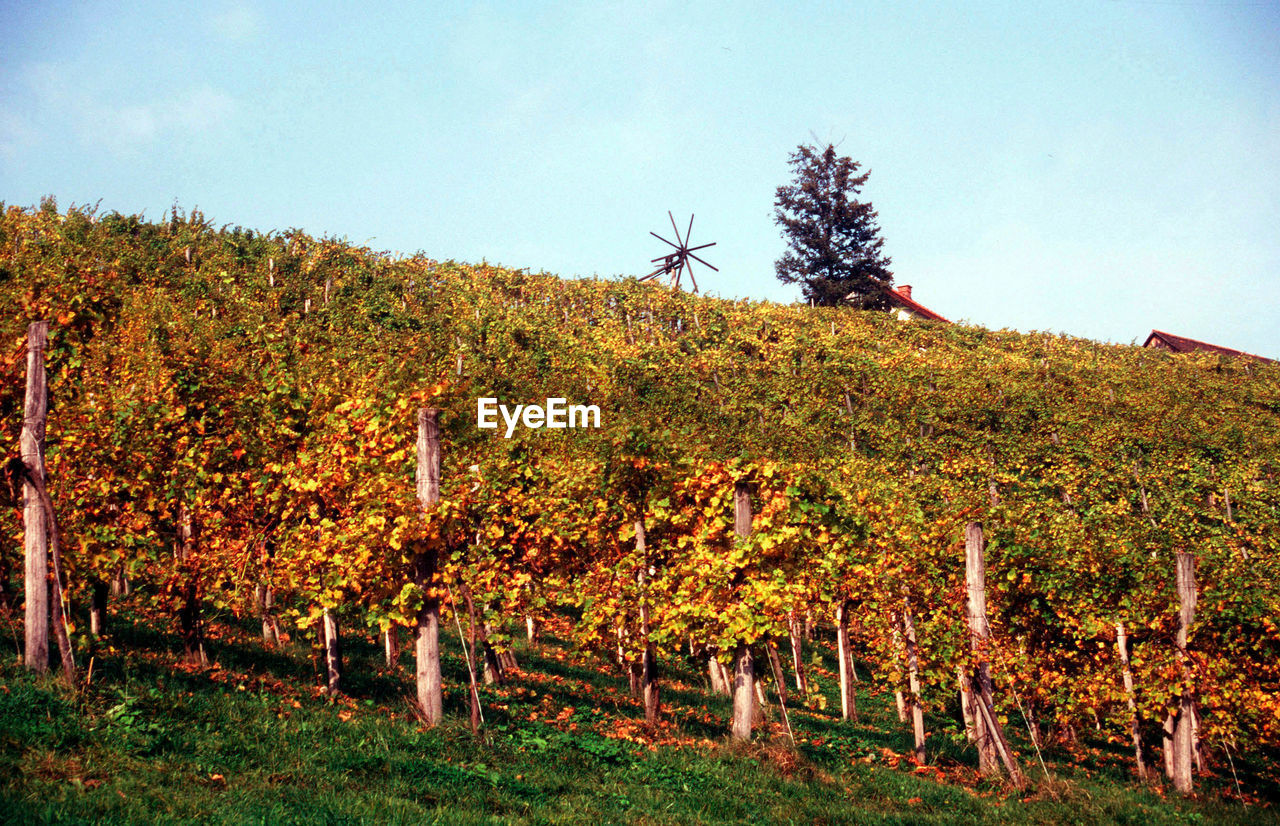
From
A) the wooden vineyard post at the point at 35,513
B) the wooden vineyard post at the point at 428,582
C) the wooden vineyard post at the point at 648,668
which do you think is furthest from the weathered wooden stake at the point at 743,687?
the wooden vineyard post at the point at 35,513

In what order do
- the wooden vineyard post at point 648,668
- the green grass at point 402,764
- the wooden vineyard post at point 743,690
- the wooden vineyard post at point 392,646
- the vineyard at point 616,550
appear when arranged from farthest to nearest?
the wooden vineyard post at point 392,646 < the wooden vineyard post at point 648,668 < the wooden vineyard post at point 743,690 < the vineyard at point 616,550 < the green grass at point 402,764

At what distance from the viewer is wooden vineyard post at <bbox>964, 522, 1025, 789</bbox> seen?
14.6m

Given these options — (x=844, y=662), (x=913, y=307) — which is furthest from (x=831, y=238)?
(x=844, y=662)

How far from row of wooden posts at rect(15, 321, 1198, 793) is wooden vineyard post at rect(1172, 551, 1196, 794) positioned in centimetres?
2

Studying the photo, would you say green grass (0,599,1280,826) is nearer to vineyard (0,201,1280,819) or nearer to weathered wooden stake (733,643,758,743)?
weathered wooden stake (733,643,758,743)

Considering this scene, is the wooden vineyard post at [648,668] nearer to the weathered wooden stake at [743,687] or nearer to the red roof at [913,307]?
the weathered wooden stake at [743,687]

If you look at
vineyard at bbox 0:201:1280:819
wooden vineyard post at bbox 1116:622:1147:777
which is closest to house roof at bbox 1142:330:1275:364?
vineyard at bbox 0:201:1280:819

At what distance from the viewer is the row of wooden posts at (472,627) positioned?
10250 mm

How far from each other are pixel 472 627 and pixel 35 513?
19.4 ft

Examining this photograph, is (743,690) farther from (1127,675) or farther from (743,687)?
(1127,675)

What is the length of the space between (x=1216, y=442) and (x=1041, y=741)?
23.6 meters

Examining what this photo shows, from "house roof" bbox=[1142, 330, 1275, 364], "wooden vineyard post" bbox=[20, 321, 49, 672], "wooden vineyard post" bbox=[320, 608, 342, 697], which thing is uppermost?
"house roof" bbox=[1142, 330, 1275, 364]

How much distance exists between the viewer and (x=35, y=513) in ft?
34.1

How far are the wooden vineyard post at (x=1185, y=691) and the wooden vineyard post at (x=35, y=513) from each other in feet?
64.7
